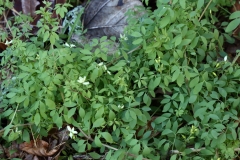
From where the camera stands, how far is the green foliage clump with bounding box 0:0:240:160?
196 centimetres

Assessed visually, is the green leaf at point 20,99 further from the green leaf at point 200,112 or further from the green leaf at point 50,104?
the green leaf at point 200,112

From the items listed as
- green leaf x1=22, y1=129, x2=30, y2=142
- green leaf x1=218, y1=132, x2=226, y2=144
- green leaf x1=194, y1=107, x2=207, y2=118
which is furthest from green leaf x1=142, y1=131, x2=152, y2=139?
green leaf x1=22, y1=129, x2=30, y2=142

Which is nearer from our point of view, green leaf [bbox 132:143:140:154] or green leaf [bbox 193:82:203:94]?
green leaf [bbox 132:143:140:154]

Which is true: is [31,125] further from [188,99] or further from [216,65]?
[216,65]

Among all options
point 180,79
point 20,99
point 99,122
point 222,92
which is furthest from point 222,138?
point 20,99

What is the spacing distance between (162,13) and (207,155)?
81 cm

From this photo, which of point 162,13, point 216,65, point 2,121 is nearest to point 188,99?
point 216,65

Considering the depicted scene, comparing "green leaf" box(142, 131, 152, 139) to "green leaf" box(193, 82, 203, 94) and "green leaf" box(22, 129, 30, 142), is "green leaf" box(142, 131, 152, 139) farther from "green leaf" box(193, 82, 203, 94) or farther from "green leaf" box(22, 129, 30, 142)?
"green leaf" box(22, 129, 30, 142)

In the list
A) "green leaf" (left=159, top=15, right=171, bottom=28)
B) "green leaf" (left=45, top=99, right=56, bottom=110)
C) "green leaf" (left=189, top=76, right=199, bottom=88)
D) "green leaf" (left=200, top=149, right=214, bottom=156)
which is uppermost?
"green leaf" (left=159, top=15, right=171, bottom=28)

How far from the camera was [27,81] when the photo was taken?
→ 6.83 ft

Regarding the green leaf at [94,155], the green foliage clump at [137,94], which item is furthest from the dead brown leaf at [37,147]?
the green leaf at [94,155]

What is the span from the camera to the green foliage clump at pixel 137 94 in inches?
77.0

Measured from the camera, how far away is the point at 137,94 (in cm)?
214

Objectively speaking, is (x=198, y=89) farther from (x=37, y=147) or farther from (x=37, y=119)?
(x=37, y=147)
